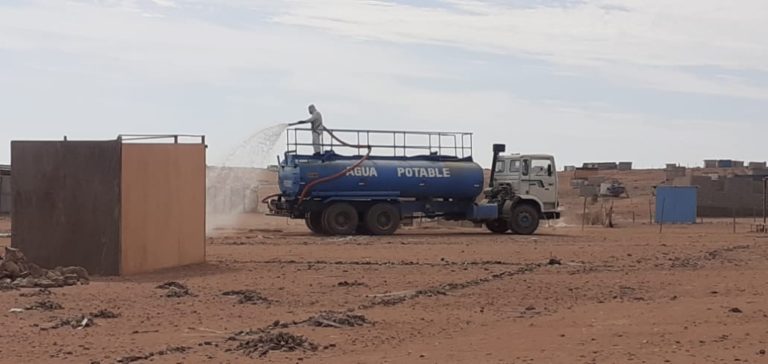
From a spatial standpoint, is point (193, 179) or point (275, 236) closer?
point (193, 179)

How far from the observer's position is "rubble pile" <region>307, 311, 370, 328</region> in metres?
15.1

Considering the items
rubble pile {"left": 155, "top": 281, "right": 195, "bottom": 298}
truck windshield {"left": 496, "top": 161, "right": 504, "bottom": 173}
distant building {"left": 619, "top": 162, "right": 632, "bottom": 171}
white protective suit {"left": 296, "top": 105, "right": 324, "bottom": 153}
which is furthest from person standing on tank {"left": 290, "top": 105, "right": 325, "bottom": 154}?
distant building {"left": 619, "top": 162, "right": 632, "bottom": 171}

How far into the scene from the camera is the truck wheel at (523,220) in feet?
129

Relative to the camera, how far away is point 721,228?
4597 cm

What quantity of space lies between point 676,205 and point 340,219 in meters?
19.5

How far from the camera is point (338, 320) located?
15273 mm

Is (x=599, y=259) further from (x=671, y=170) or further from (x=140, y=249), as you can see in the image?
(x=671, y=170)

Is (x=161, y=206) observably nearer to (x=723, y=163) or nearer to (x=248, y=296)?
(x=248, y=296)

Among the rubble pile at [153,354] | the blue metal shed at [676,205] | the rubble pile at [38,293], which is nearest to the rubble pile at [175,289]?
the rubble pile at [38,293]

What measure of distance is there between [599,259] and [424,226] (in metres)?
20.8

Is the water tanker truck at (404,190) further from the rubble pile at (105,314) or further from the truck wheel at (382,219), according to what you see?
the rubble pile at (105,314)

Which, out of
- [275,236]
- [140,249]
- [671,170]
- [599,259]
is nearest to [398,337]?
[140,249]

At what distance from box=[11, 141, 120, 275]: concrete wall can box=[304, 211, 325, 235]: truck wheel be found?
627 inches

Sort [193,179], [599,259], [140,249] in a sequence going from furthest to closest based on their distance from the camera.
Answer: [599,259]
[193,179]
[140,249]
